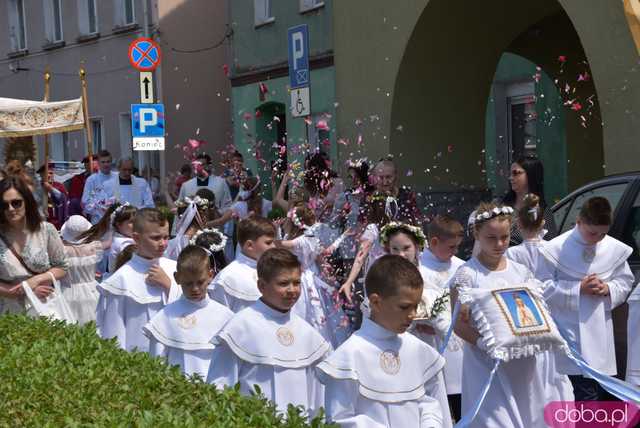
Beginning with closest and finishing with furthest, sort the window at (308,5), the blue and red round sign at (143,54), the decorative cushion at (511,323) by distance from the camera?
the decorative cushion at (511,323)
the blue and red round sign at (143,54)
the window at (308,5)

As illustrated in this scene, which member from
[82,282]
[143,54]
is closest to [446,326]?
[82,282]

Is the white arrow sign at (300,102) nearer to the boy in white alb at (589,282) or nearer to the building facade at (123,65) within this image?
the boy in white alb at (589,282)

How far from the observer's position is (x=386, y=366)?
5637mm

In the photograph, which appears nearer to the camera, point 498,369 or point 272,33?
point 498,369

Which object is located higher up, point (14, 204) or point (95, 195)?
point (14, 204)

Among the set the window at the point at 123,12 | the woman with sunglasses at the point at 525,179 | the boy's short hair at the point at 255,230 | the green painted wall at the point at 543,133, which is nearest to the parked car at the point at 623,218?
the woman with sunglasses at the point at 525,179

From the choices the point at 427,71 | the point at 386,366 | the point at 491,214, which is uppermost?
the point at 427,71

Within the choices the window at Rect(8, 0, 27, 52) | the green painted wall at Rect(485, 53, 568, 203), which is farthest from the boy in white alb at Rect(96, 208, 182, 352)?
the window at Rect(8, 0, 27, 52)

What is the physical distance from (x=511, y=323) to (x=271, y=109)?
18.6 metres

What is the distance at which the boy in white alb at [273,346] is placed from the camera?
21.2 feet

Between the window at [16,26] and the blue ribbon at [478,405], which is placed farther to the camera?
the window at [16,26]

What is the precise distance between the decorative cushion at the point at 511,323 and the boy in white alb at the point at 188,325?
5.87 feet

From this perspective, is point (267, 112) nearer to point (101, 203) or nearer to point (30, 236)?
point (101, 203)

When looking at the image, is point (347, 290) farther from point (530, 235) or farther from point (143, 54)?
point (143, 54)
